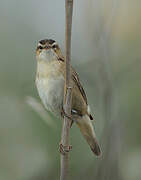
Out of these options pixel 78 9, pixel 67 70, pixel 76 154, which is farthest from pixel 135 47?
pixel 67 70

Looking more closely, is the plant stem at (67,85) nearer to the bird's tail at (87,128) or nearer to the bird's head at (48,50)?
the bird's head at (48,50)

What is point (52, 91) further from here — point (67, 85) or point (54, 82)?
point (67, 85)

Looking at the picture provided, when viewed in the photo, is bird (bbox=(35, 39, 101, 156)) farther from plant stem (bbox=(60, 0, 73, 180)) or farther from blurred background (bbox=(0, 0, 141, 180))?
plant stem (bbox=(60, 0, 73, 180))

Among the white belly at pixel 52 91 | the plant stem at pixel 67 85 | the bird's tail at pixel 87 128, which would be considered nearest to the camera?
the plant stem at pixel 67 85

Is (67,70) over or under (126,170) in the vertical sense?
over

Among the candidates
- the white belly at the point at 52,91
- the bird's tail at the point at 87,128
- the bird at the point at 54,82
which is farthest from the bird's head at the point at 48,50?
the bird's tail at the point at 87,128

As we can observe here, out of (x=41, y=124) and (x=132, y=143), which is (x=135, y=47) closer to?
(x=132, y=143)

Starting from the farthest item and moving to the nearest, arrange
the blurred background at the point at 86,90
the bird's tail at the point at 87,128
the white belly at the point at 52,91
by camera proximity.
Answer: the bird's tail at the point at 87,128 < the white belly at the point at 52,91 < the blurred background at the point at 86,90
